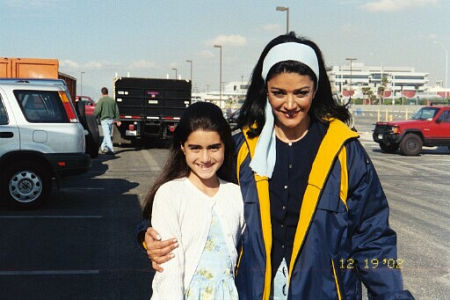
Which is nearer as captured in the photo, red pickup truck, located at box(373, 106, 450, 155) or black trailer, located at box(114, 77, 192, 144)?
red pickup truck, located at box(373, 106, 450, 155)

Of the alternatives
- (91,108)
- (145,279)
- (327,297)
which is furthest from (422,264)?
(91,108)

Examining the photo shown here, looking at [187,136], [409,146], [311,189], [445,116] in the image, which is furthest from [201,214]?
[445,116]

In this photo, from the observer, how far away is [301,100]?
223 centimetres

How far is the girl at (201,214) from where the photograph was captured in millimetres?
2246

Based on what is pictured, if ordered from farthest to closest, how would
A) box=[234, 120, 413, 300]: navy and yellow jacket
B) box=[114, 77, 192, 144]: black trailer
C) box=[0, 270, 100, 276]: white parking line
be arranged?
box=[114, 77, 192, 144]: black trailer → box=[0, 270, 100, 276]: white parking line → box=[234, 120, 413, 300]: navy and yellow jacket

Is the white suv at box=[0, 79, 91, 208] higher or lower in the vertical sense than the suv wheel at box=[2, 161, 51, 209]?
higher

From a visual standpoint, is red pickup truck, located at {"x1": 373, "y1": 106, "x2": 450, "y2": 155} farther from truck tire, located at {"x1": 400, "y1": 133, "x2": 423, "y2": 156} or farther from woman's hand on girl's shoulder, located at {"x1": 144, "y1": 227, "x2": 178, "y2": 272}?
woman's hand on girl's shoulder, located at {"x1": 144, "y1": 227, "x2": 178, "y2": 272}

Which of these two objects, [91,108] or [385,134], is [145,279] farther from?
[91,108]

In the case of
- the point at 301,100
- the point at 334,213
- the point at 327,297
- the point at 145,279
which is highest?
the point at 301,100

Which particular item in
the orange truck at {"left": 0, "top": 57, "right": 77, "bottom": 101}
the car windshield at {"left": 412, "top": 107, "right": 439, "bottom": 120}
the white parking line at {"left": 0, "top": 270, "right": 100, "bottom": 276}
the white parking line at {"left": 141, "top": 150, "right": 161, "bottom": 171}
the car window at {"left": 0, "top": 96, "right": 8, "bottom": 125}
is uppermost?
the orange truck at {"left": 0, "top": 57, "right": 77, "bottom": 101}

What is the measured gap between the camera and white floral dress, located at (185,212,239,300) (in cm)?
225

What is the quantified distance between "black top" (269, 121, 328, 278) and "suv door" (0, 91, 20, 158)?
7083 mm

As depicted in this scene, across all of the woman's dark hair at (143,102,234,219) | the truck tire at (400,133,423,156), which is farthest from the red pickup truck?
the woman's dark hair at (143,102,234,219)

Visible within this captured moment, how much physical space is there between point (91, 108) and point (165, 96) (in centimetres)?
1410
